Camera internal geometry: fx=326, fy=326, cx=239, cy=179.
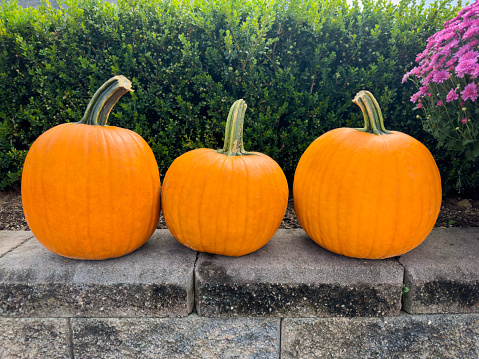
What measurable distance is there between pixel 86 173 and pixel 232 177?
637mm

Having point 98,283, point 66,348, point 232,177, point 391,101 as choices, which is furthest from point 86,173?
point 391,101

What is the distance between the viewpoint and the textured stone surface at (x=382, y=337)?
4.98 ft

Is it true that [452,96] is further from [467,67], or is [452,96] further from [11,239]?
[11,239]

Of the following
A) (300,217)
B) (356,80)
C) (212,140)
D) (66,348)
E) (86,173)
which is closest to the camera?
(86,173)

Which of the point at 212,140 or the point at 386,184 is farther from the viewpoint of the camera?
the point at 212,140

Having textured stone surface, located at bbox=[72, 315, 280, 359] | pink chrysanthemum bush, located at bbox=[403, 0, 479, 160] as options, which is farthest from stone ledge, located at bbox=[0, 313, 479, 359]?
pink chrysanthemum bush, located at bbox=[403, 0, 479, 160]

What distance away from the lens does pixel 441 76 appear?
5.29 feet

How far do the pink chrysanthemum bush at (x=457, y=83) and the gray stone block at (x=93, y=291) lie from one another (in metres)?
1.51

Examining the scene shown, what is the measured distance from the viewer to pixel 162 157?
8.54ft

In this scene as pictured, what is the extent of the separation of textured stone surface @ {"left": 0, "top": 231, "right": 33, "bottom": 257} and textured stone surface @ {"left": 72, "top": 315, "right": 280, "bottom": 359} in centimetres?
62

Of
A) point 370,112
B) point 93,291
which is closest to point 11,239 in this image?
point 93,291

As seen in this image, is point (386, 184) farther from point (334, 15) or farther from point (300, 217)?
point (334, 15)

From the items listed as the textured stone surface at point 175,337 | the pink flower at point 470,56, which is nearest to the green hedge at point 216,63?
the pink flower at point 470,56

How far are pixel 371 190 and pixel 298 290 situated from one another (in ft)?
1.82
